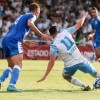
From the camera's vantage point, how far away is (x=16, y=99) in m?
10.8

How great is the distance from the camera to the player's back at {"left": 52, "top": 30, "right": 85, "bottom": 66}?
12.6 m

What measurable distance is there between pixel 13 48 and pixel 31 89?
116cm

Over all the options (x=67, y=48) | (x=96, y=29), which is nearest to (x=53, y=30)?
(x=67, y=48)

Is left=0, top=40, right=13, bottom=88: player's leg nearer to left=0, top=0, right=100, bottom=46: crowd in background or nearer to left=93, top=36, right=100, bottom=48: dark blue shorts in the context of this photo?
left=93, top=36, right=100, bottom=48: dark blue shorts

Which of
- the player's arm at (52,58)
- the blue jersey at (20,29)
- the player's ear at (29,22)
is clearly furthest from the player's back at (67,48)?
the blue jersey at (20,29)

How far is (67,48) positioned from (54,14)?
2372 centimetres

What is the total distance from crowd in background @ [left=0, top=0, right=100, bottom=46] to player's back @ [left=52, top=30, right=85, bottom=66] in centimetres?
1914

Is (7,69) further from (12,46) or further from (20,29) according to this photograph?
A: (20,29)

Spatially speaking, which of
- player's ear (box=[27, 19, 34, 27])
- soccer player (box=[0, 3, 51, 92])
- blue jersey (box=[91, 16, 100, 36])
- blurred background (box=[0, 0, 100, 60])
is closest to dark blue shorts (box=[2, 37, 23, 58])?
soccer player (box=[0, 3, 51, 92])

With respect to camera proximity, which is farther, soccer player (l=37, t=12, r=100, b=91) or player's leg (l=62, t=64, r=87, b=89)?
player's leg (l=62, t=64, r=87, b=89)

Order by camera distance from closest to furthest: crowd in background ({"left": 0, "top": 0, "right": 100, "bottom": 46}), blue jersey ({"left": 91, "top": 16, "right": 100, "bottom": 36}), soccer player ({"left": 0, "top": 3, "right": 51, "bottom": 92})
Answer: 1. soccer player ({"left": 0, "top": 3, "right": 51, "bottom": 92})
2. blue jersey ({"left": 91, "top": 16, "right": 100, "bottom": 36})
3. crowd in background ({"left": 0, "top": 0, "right": 100, "bottom": 46})

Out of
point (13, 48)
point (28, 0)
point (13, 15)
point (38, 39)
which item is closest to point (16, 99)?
point (13, 48)

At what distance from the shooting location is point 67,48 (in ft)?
41.4

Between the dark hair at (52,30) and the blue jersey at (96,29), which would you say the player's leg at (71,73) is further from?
the blue jersey at (96,29)
